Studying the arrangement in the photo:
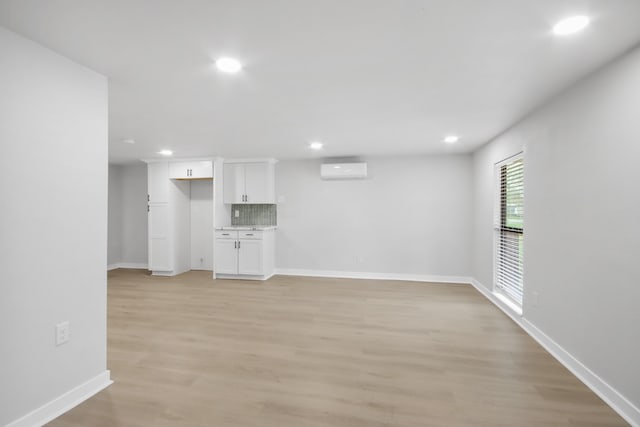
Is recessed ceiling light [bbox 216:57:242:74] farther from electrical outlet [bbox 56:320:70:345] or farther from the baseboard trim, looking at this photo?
the baseboard trim

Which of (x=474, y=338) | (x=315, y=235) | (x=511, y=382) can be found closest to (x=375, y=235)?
(x=315, y=235)

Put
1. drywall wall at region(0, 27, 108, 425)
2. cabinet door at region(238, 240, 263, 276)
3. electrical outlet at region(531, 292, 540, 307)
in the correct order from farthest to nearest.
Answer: cabinet door at region(238, 240, 263, 276), electrical outlet at region(531, 292, 540, 307), drywall wall at region(0, 27, 108, 425)

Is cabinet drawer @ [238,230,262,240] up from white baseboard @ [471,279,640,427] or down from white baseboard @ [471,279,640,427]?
up

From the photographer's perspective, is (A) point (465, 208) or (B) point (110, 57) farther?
(A) point (465, 208)

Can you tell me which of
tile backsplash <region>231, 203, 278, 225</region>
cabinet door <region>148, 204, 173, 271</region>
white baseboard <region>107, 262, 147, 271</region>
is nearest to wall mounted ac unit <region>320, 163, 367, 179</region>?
tile backsplash <region>231, 203, 278, 225</region>

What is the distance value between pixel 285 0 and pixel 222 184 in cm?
473

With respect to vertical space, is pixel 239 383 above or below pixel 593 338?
below

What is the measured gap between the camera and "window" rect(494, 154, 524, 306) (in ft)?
11.5

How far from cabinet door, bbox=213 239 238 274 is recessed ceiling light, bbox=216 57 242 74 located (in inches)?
152

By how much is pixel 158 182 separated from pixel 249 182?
1.84 m

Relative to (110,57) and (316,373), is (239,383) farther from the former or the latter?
(110,57)

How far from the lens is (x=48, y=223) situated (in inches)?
70.6

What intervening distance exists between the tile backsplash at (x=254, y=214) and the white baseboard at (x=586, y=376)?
426 centimetres

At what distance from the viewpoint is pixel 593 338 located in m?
2.14
